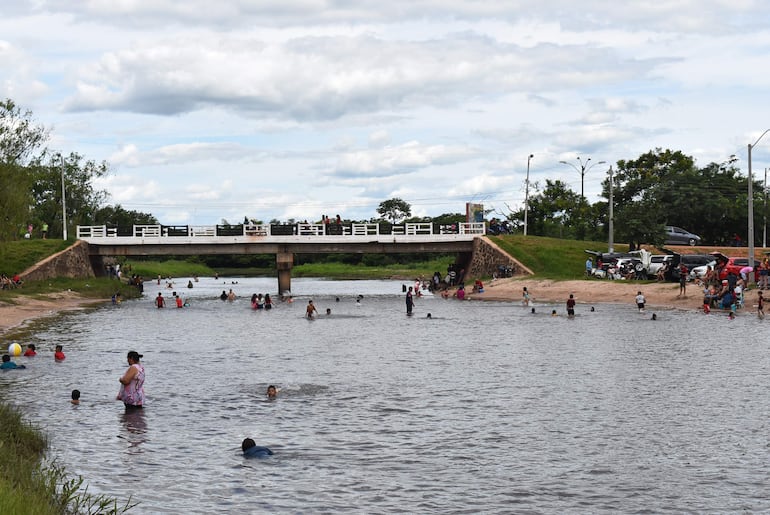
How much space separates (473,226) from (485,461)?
68.9 metres

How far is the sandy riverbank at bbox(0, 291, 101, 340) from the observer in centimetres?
5288

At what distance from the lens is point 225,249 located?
3322 inches

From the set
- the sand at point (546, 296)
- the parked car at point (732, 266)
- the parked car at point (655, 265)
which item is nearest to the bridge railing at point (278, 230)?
the sand at point (546, 296)

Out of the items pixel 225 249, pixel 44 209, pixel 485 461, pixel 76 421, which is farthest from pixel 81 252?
pixel 485 461

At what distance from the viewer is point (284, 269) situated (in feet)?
285

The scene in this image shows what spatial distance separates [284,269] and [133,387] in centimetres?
6191

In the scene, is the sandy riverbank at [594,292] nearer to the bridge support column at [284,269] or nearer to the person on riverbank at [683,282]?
the person on riverbank at [683,282]

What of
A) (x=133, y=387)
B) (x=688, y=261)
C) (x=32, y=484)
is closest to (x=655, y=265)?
(x=688, y=261)

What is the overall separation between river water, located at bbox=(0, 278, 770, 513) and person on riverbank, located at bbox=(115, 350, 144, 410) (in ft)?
1.34

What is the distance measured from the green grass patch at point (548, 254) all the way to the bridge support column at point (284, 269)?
59.8 ft

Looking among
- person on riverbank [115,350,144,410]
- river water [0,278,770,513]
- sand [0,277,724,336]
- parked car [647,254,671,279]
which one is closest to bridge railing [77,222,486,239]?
sand [0,277,724,336]

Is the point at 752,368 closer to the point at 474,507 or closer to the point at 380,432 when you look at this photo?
the point at 380,432

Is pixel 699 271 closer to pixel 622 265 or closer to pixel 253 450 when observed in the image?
pixel 622 265

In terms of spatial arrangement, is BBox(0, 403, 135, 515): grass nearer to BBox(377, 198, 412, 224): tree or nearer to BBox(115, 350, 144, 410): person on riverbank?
BBox(115, 350, 144, 410): person on riverbank
